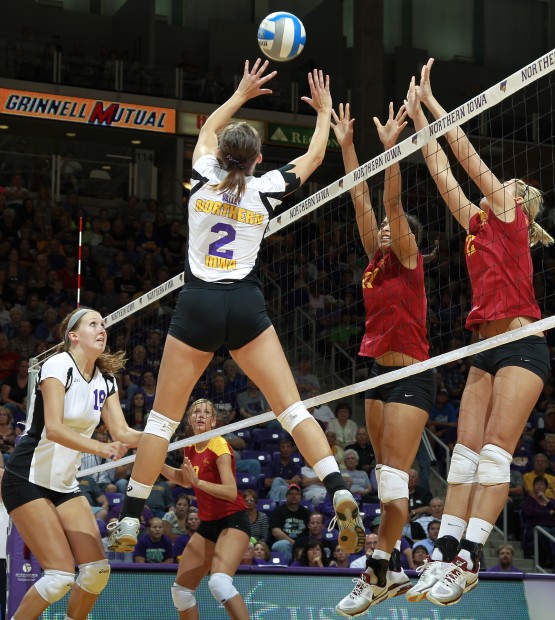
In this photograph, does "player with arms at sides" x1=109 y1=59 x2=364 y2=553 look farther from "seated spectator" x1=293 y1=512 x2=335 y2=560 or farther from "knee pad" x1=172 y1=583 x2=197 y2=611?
"seated spectator" x1=293 y1=512 x2=335 y2=560

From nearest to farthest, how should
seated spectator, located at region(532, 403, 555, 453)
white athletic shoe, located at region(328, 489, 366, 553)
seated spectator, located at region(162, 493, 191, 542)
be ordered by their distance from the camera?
1. white athletic shoe, located at region(328, 489, 366, 553)
2. seated spectator, located at region(162, 493, 191, 542)
3. seated spectator, located at region(532, 403, 555, 453)

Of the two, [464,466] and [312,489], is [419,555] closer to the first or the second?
[312,489]

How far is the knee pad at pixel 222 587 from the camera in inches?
310

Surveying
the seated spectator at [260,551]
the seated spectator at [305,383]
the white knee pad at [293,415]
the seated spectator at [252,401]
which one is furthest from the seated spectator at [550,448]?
the white knee pad at [293,415]

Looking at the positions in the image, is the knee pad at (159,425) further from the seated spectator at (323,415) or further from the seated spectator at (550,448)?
the seated spectator at (550,448)

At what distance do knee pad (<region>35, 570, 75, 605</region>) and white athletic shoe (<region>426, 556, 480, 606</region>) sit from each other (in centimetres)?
225

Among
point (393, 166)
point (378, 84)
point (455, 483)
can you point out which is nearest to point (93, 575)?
point (455, 483)

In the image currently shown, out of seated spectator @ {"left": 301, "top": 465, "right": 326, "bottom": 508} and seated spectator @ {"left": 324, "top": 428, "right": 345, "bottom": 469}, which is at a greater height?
seated spectator @ {"left": 324, "top": 428, "right": 345, "bottom": 469}

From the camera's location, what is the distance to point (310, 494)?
1420 centimetres

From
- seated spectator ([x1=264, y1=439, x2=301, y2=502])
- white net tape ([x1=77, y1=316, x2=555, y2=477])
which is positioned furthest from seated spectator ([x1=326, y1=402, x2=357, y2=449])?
white net tape ([x1=77, y1=316, x2=555, y2=477])

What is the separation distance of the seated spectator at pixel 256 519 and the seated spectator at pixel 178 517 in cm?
73

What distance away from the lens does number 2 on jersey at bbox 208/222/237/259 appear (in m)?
5.67

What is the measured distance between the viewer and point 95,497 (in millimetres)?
12672

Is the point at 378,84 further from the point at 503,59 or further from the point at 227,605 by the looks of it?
the point at 227,605
